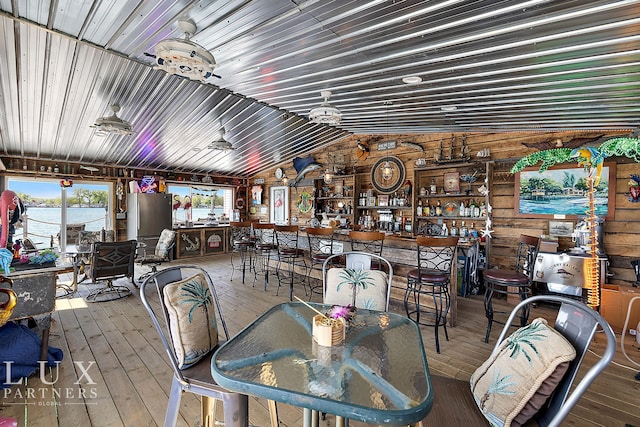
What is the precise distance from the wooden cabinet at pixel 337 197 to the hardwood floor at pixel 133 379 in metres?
3.59

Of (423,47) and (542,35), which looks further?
(423,47)

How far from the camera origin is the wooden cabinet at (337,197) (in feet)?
24.0

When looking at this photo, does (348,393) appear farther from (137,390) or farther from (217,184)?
(217,184)

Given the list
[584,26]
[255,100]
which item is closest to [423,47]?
[584,26]

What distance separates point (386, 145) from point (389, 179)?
2.65ft

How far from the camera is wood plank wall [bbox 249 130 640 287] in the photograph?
13.5 ft

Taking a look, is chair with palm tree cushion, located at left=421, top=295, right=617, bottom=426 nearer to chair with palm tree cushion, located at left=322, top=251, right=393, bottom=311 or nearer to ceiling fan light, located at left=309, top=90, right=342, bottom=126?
chair with palm tree cushion, located at left=322, top=251, right=393, bottom=311

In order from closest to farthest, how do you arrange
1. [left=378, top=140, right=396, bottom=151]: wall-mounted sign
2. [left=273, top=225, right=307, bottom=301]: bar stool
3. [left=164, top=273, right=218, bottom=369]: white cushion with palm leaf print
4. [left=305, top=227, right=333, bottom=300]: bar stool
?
[left=164, top=273, right=218, bottom=369]: white cushion with palm leaf print
[left=305, top=227, right=333, bottom=300]: bar stool
[left=273, top=225, right=307, bottom=301]: bar stool
[left=378, top=140, right=396, bottom=151]: wall-mounted sign

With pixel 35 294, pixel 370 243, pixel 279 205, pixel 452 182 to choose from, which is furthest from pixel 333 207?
pixel 35 294

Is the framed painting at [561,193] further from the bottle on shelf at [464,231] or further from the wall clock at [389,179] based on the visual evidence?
the wall clock at [389,179]

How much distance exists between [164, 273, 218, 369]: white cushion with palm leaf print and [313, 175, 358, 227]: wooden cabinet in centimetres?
560

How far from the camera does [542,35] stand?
7.47 ft

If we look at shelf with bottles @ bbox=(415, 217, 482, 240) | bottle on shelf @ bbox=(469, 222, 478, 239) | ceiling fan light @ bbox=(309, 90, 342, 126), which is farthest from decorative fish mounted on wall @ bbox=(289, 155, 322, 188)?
ceiling fan light @ bbox=(309, 90, 342, 126)

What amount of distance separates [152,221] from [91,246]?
2933mm
